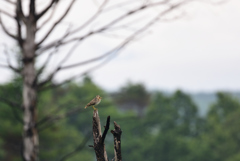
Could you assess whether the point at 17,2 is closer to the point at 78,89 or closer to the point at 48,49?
the point at 48,49

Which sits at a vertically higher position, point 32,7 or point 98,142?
point 32,7

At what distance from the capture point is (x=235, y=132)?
88.9 meters

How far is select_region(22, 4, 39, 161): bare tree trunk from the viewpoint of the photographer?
7730 mm

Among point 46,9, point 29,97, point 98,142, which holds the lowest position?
point 98,142

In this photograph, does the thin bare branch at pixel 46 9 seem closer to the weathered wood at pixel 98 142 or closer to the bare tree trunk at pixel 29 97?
the bare tree trunk at pixel 29 97

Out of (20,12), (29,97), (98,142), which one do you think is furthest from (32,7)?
(98,142)

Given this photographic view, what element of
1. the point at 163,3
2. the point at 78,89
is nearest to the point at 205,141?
the point at 78,89

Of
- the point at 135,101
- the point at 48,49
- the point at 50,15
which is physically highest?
the point at 135,101

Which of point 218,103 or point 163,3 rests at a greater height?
point 218,103

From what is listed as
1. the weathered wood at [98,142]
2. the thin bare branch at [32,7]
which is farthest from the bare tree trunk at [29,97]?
the weathered wood at [98,142]

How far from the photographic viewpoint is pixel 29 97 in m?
7.77

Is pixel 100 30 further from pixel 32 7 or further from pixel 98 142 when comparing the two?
pixel 98 142

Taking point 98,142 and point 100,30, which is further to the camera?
point 100,30

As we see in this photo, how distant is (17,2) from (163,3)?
2339 mm
